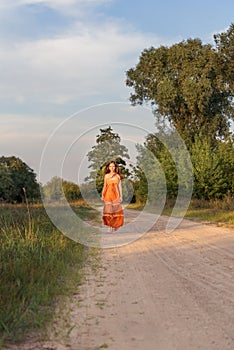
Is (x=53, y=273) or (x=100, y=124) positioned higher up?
(x=100, y=124)

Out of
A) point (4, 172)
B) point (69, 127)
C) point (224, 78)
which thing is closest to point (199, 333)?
point (69, 127)

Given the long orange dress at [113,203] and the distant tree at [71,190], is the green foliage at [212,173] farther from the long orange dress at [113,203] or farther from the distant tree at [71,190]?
the distant tree at [71,190]

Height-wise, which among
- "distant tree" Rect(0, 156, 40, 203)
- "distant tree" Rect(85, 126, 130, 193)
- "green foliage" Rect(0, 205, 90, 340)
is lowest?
"green foliage" Rect(0, 205, 90, 340)

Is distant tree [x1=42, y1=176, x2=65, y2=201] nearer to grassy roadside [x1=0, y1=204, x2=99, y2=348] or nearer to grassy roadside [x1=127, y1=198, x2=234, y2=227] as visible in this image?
grassy roadside [x1=0, y1=204, x2=99, y2=348]

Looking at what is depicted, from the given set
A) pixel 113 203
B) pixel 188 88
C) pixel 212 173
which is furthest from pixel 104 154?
pixel 188 88

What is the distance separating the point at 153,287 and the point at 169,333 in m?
2.02

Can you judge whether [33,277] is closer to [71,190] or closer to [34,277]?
[34,277]

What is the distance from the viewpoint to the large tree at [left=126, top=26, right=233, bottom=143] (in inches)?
1542

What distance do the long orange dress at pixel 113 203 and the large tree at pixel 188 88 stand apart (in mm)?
26255

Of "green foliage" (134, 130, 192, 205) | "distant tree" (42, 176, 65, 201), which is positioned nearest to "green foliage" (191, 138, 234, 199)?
"green foliage" (134, 130, 192, 205)

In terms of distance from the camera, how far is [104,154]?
13164 millimetres

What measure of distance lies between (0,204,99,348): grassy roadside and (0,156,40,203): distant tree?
39.5m

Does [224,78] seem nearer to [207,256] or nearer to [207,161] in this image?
[207,161]

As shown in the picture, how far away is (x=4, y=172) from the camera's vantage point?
180 ft
